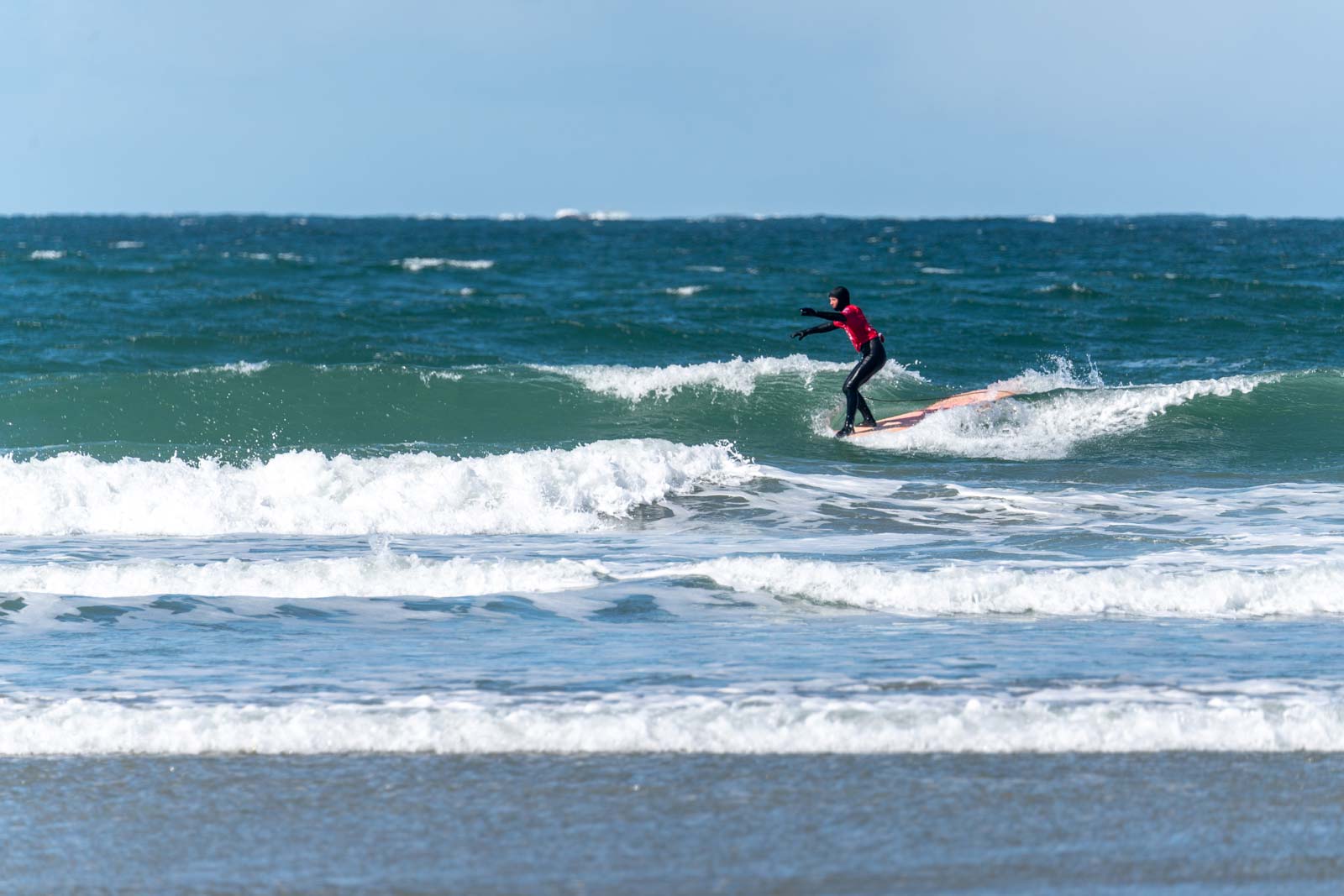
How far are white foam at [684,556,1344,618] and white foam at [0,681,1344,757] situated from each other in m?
1.81

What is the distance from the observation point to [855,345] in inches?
542

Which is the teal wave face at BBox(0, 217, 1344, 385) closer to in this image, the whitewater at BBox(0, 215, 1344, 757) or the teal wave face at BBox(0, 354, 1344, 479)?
the whitewater at BBox(0, 215, 1344, 757)

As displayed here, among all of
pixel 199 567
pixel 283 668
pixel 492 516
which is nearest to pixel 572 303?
pixel 492 516

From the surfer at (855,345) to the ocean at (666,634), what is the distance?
37 cm

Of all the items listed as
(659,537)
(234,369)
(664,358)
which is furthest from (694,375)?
(659,537)

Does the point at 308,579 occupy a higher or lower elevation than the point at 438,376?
lower

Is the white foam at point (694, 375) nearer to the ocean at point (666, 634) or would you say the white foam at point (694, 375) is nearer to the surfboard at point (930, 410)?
the ocean at point (666, 634)

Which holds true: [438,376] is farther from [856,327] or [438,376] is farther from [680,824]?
[680,824]

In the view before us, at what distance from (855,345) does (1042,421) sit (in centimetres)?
270

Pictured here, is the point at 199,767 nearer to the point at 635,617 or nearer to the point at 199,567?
the point at 635,617

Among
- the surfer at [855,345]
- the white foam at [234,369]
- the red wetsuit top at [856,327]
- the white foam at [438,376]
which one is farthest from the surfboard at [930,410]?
the white foam at [234,369]

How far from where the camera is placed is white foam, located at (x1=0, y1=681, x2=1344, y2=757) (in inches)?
198

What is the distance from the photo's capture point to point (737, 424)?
1619cm

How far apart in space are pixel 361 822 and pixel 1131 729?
2.87m
